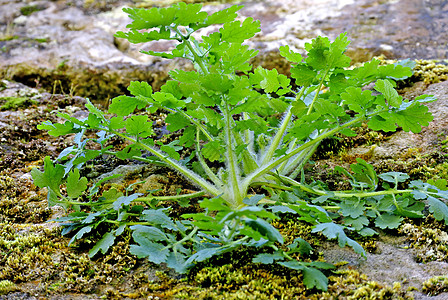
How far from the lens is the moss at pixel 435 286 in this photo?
1.13 m

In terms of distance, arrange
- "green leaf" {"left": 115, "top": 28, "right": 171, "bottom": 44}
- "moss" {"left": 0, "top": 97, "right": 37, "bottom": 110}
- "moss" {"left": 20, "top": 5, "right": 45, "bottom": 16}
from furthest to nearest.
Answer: "moss" {"left": 20, "top": 5, "right": 45, "bottom": 16} < "moss" {"left": 0, "top": 97, "right": 37, "bottom": 110} < "green leaf" {"left": 115, "top": 28, "right": 171, "bottom": 44}

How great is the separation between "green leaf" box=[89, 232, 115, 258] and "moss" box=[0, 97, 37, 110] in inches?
75.3

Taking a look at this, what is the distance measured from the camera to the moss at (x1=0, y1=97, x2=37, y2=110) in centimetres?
277

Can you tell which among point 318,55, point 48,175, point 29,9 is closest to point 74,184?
point 48,175

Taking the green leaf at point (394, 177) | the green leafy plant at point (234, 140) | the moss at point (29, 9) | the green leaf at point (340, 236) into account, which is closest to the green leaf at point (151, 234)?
the green leafy plant at point (234, 140)

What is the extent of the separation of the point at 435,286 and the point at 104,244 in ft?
3.90

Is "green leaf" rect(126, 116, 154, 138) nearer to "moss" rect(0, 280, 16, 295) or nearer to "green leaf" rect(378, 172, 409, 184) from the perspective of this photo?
"moss" rect(0, 280, 16, 295)

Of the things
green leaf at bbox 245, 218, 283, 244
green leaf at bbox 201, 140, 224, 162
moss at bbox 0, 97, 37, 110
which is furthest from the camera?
moss at bbox 0, 97, 37, 110

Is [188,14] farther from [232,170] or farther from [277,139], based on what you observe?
[277,139]

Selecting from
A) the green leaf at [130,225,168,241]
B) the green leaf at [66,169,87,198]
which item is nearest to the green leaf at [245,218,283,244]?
the green leaf at [130,225,168,241]

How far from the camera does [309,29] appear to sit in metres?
3.79

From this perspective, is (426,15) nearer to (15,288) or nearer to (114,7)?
(114,7)

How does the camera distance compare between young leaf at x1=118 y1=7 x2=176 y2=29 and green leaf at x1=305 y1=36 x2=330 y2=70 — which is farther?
green leaf at x1=305 y1=36 x2=330 y2=70

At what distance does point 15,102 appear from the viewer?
111 inches
